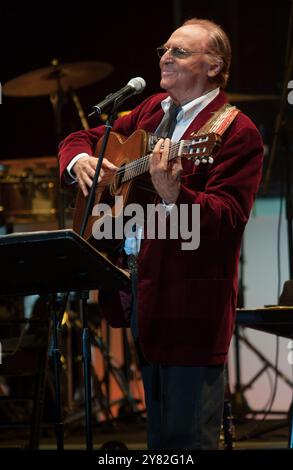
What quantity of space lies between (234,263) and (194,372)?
0.39 m

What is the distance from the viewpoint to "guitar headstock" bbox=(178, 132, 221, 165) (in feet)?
9.42

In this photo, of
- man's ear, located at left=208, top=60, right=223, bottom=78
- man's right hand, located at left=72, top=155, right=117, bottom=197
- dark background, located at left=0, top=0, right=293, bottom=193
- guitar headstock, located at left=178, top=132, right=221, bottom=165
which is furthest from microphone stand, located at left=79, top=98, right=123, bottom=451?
dark background, located at left=0, top=0, right=293, bottom=193

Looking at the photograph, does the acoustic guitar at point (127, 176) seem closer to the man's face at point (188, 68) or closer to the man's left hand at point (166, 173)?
the man's left hand at point (166, 173)

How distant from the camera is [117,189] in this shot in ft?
11.0

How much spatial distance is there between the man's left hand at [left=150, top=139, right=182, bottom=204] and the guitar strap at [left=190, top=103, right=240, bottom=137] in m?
0.19

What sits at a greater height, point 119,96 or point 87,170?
point 119,96

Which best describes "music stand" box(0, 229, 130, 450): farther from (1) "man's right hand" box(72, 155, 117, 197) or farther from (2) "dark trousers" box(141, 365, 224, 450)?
(1) "man's right hand" box(72, 155, 117, 197)

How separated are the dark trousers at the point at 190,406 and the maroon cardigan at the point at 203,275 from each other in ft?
0.16

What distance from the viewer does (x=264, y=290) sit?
6895mm

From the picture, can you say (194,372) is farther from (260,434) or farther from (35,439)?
(260,434)

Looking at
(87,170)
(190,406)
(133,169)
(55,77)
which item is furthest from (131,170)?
(55,77)

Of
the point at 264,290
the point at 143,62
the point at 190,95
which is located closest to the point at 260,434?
the point at 264,290

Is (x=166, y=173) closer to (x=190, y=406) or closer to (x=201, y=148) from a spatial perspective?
(x=201, y=148)

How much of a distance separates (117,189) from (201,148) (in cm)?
55
